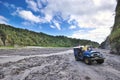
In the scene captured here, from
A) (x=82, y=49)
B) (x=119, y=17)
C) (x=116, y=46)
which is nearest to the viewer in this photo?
(x=82, y=49)

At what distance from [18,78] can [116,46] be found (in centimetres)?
2831

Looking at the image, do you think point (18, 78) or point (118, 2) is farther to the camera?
point (118, 2)

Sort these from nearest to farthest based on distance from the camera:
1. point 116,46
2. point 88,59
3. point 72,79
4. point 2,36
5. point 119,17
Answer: point 72,79 → point 88,59 → point 116,46 → point 119,17 → point 2,36

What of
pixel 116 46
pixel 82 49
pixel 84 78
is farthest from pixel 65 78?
pixel 116 46

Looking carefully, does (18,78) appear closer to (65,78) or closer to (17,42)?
(65,78)

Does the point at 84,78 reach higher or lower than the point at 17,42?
lower

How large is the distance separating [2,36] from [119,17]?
89652mm

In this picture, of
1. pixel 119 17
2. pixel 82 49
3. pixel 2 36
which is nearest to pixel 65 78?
pixel 82 49

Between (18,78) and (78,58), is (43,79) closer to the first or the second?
(18,78)

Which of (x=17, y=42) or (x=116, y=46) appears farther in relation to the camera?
(x=17, y=42)

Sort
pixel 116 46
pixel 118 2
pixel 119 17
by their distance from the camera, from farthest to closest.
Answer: pixel 118 2, pixel 119 17, pixel 116 46

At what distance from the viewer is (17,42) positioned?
428 feet

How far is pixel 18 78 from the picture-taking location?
13.7 m

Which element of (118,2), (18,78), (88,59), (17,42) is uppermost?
(118,2)
